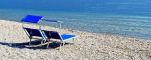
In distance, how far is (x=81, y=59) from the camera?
10.7 metres

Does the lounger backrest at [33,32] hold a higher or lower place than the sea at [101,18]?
higher

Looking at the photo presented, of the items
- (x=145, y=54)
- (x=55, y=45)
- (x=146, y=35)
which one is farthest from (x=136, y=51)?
(x=146, y=35)

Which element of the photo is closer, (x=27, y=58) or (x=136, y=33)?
(x=27, y=58)

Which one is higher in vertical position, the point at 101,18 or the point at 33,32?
the point at 33,32

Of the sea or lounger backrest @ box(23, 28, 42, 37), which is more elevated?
lounger backrest @ box(23, 28, 42, 37)

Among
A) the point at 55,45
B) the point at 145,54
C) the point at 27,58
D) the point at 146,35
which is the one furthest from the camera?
the point at 146,35

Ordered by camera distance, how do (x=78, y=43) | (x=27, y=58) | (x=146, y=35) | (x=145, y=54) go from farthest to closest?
(x=146, y=35)
(x=78, y=43)
(x=145, y=54)
(x=27, y=58)

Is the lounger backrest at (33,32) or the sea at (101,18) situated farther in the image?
the sea at (101,18)

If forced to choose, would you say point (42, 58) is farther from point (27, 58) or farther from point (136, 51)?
point (136, 51)

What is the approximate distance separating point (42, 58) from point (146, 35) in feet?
41.8

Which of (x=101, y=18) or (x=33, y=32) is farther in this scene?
(x=101, y=18)

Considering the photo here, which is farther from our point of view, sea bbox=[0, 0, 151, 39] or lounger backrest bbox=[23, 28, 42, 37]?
sea bbox=[0, 0, 151, 39]

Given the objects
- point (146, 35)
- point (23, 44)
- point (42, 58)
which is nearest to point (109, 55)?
point (42, 58)

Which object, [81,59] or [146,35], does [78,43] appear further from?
[146,35]
